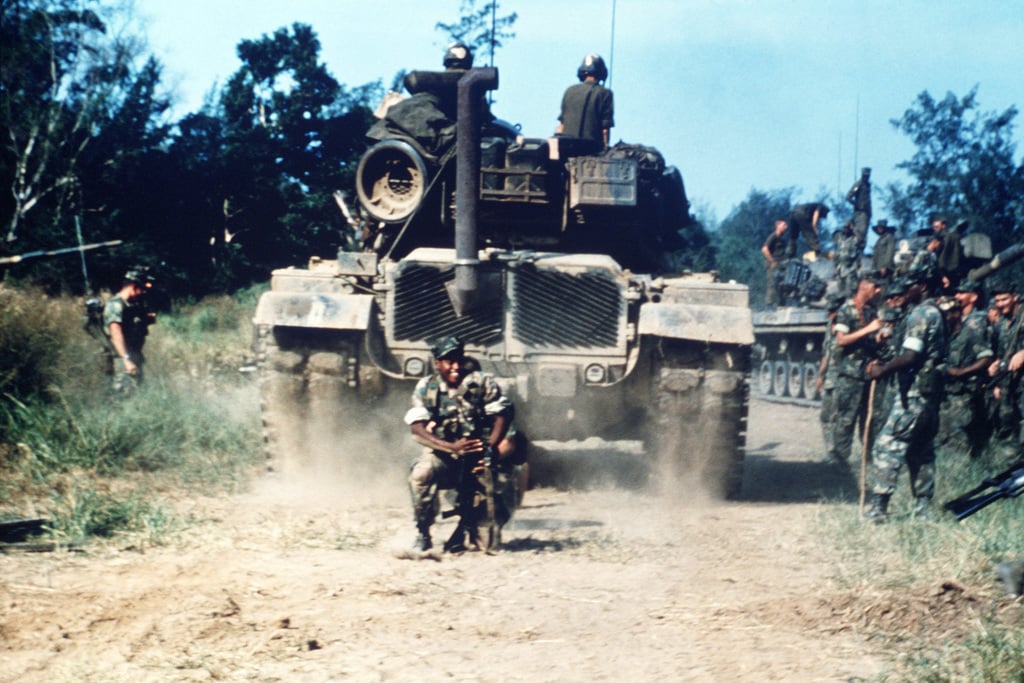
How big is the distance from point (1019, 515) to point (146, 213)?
20.9 meters

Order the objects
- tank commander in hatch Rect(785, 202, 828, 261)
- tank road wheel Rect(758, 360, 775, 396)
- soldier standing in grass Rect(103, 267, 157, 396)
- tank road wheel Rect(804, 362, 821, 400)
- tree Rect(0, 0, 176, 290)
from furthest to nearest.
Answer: tree Rect(0, 0, 176, 290), tank road wheel Rect(758, 360, 775, 396), tank commander in hatch Rect(785, 202, 828, 261), tank road wheel Rect(804, 362, 821, 400), soldier standing in grass Rect(103, 267, 157, 396)

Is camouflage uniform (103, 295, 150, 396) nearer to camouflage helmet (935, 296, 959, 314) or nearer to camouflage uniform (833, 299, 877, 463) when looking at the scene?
camouflage uniform (833, 299, 877, 463)

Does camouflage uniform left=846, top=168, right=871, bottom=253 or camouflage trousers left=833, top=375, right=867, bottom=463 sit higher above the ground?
camouflage uniform left=846, top=168, right=871, bottom=253

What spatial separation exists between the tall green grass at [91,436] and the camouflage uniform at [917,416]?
13.2ft

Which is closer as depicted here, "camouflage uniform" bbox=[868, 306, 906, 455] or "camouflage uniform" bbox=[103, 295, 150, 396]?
"camouflage uniform" bbox=[868, 306, 906, 455]

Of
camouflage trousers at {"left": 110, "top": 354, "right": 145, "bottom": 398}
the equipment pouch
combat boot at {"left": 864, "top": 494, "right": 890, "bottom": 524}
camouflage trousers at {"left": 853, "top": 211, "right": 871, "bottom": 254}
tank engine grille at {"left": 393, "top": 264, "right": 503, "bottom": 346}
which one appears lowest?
combat boot at {"left": 864, "top": 494, "right": 890, "bottom": 524}

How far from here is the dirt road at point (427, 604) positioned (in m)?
4.27

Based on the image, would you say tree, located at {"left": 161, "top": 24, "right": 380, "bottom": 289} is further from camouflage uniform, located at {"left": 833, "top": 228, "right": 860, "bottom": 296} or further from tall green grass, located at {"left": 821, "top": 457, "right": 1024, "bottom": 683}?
tall green grass, located at {"left": 821, "top": 457, "right": 1024, "bottom": 683}

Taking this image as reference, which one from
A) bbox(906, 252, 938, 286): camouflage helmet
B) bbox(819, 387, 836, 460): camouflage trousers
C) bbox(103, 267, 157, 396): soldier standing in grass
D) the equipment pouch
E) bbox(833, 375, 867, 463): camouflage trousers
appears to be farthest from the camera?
bbox(819, 387, 836, 460): camouflage trousers

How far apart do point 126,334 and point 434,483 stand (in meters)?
4.89

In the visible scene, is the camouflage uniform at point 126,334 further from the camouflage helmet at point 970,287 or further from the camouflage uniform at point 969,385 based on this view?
the camouflage helmet at point 970,287

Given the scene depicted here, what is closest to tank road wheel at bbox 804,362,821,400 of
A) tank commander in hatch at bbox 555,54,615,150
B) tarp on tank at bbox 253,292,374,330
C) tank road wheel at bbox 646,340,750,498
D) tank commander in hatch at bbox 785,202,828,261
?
tank commander in hatch at bbox 785,202,828,261

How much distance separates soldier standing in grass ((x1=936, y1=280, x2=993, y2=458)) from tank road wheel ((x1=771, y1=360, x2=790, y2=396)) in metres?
9.14

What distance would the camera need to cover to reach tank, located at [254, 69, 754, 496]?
786cm
